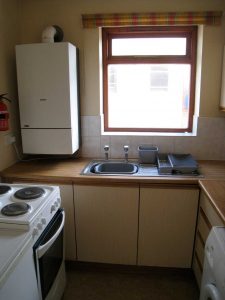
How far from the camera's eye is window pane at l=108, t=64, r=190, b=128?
2.39m

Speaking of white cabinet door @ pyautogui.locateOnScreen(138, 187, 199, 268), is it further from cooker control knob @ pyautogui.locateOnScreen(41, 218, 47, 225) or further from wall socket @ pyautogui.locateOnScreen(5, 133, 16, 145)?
wall socket @ pyautogui.locateOnScreen(5, 133, 16, 145)

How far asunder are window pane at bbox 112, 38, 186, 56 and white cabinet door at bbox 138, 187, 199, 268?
1.34m

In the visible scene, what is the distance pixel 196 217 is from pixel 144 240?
45 centimetres

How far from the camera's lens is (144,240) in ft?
6.43

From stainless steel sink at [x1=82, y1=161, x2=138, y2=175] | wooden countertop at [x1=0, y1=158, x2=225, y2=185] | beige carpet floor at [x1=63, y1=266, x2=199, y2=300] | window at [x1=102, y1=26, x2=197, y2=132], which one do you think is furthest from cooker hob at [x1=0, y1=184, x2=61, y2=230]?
window at [x1=102, y1=26, x2=197, y2=132]

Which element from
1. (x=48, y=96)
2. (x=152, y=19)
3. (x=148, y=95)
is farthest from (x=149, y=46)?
(x=48, y=96)

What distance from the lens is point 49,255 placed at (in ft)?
4.85

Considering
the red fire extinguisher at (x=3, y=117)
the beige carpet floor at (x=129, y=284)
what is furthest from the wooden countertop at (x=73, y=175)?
the beige carpet floor at (x=129, y=284)

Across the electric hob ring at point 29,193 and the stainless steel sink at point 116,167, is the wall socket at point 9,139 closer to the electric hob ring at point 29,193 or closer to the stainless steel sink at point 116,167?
the electric hob ring at point 29,193

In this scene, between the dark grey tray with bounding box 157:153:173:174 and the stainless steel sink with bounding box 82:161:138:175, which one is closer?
the dark grey tray with bounding box 157:153:173:174

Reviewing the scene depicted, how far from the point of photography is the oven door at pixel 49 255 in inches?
52.2

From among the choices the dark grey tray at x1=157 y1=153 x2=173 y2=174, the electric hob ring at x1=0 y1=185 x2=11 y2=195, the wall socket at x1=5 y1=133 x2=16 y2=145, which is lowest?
the electric hob ring at x1=0 y1=185 x2=11 y2=195

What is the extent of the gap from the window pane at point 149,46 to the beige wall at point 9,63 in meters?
0.92

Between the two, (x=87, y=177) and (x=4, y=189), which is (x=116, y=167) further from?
(x=4, y=189)
